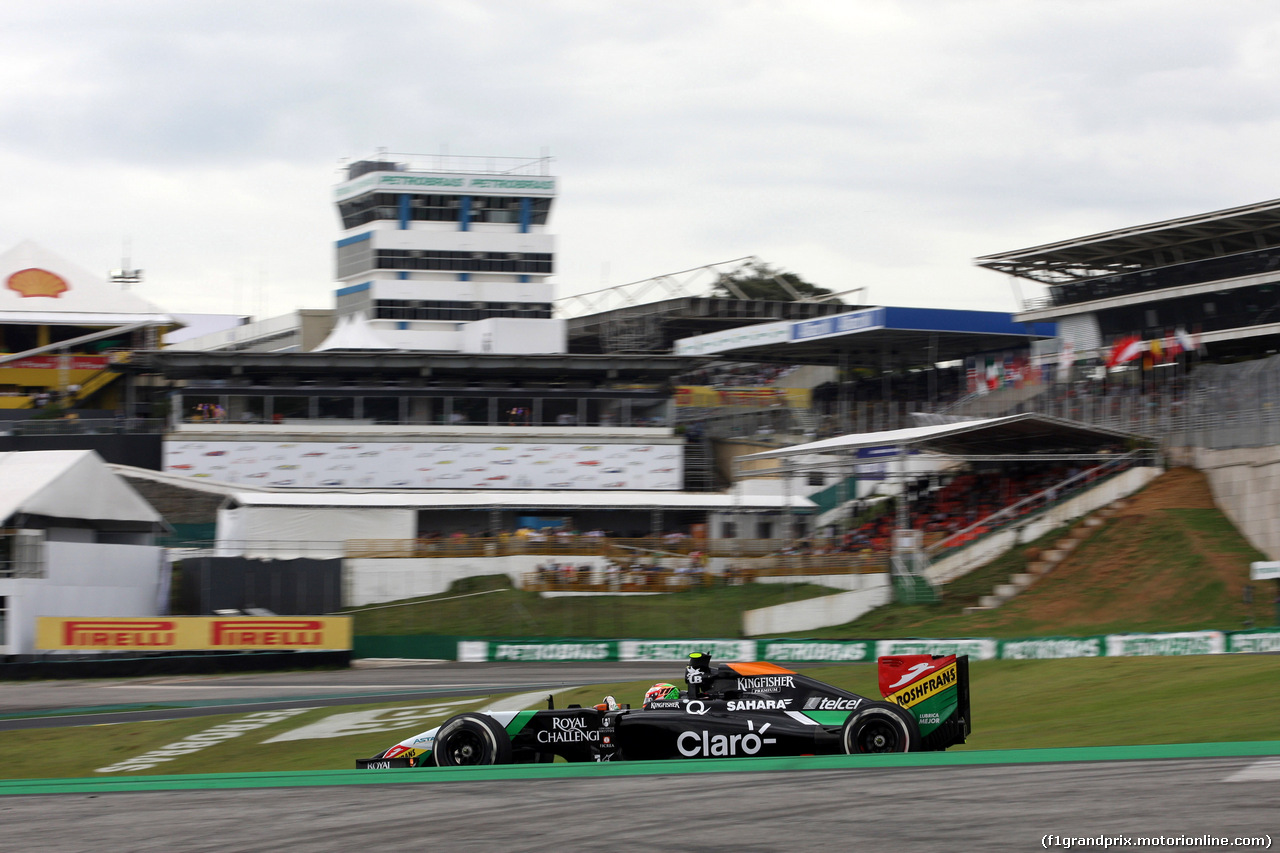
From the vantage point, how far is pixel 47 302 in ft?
196

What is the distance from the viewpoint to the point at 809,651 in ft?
104

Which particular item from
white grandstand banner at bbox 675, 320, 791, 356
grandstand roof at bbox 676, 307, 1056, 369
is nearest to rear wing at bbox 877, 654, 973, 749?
grandstand roof at bbox 676, 307, 1056, 369

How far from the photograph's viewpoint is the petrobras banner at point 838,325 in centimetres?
4759

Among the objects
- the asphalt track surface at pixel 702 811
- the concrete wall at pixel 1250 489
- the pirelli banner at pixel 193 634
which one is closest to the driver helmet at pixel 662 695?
the asphalt track surface at pixel 702 811

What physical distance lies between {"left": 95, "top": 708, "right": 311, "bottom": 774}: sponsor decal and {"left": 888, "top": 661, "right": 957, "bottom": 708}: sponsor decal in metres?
11.8

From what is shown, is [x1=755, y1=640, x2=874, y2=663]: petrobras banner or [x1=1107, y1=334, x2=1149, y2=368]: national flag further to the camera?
[x1=1107, y1=334, x2=1149, y2=368]: national flag

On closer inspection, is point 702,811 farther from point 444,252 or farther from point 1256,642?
point 444,252

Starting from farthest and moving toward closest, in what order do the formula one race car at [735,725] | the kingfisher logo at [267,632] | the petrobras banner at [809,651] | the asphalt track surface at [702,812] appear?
the kingfisher logo at [267,632]
the petrobras banner at [809,651]
the formula one race car at [735,725]
the asphalt track surface at [702,812]

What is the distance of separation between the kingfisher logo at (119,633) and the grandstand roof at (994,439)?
17935mm

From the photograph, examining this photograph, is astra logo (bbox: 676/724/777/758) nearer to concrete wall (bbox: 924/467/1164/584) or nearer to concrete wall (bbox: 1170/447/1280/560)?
concrete wall (bbox: 924/467/1164/584)

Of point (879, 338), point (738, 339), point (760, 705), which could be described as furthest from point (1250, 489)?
point (760, 705)

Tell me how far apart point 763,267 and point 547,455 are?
5089 centimetres

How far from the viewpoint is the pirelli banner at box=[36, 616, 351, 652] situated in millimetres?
31016

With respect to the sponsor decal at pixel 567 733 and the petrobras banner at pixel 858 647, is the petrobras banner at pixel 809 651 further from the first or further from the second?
the sponsor decal at pixel 567 733
